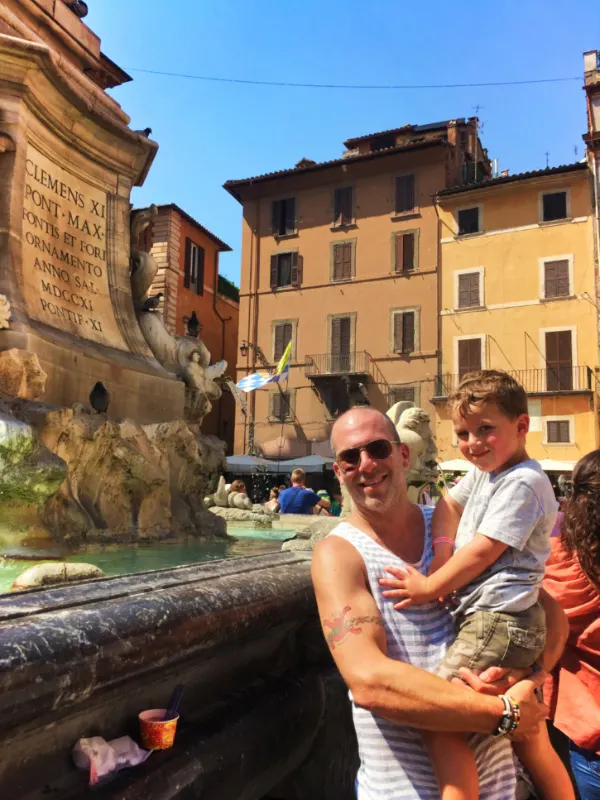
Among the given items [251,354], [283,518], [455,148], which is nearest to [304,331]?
[251,354]

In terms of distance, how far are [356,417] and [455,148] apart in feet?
103

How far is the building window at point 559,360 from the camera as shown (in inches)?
1037

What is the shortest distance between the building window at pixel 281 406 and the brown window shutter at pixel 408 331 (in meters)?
5.37

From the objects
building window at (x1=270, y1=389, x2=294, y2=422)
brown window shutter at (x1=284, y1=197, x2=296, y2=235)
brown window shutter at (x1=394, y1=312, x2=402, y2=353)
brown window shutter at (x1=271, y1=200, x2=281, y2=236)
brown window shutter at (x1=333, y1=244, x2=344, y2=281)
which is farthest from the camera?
brown window shutter at (x1=271, y1=200, x2=281, y2=236)

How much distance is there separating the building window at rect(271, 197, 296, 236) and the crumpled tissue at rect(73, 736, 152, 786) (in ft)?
105

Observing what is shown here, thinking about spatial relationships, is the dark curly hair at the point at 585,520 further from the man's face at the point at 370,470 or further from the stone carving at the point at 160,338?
the stone carving at the point at 160,338

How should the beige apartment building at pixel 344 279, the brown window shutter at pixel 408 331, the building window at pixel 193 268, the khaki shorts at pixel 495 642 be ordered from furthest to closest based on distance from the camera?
the building window at pixel 193 268, the beige apartment building at pixel 344 279, the brown window shutter at pixel 408 331, the khaki shorts at pixel 495 642

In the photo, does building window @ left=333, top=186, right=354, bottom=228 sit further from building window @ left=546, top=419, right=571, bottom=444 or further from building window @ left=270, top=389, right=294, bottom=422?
building window @ left=546, top=419, right=571, bottom=444

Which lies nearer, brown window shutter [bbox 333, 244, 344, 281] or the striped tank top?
the striped tank top

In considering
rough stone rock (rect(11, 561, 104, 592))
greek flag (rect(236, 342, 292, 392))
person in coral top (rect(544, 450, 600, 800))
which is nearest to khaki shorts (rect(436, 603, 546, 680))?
person in coral top (rect(544, 450, 600, 800))

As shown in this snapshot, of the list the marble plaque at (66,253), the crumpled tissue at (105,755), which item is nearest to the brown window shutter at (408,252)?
the marble plaque at (66,253)

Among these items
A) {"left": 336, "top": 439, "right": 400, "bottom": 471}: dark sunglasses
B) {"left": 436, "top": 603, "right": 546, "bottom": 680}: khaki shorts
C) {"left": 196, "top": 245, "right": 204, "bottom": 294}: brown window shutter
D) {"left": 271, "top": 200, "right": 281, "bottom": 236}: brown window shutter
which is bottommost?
{"left": 436, "top": 603, "right": 546, "bottom": 680}: khaki shorts

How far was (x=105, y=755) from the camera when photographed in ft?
4.94

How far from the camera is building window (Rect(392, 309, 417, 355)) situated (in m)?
29.4
